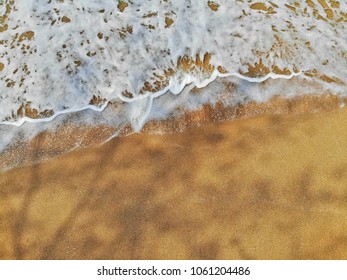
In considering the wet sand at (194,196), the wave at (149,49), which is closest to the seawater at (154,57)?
the wave at (149,49)

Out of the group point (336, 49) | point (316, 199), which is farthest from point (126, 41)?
point (316, 199)

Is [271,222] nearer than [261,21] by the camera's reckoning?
Yes

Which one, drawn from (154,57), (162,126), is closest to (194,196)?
(162,126)

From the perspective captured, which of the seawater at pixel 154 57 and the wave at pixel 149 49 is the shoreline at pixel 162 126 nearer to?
the seawater at pixel 154 57

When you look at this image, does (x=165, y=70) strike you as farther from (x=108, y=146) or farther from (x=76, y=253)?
(x=76, y=253)

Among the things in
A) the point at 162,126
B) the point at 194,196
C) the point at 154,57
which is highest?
the point at 154,57

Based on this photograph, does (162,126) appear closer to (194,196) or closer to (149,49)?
(194,196)

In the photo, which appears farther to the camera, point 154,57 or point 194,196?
point 154,57
